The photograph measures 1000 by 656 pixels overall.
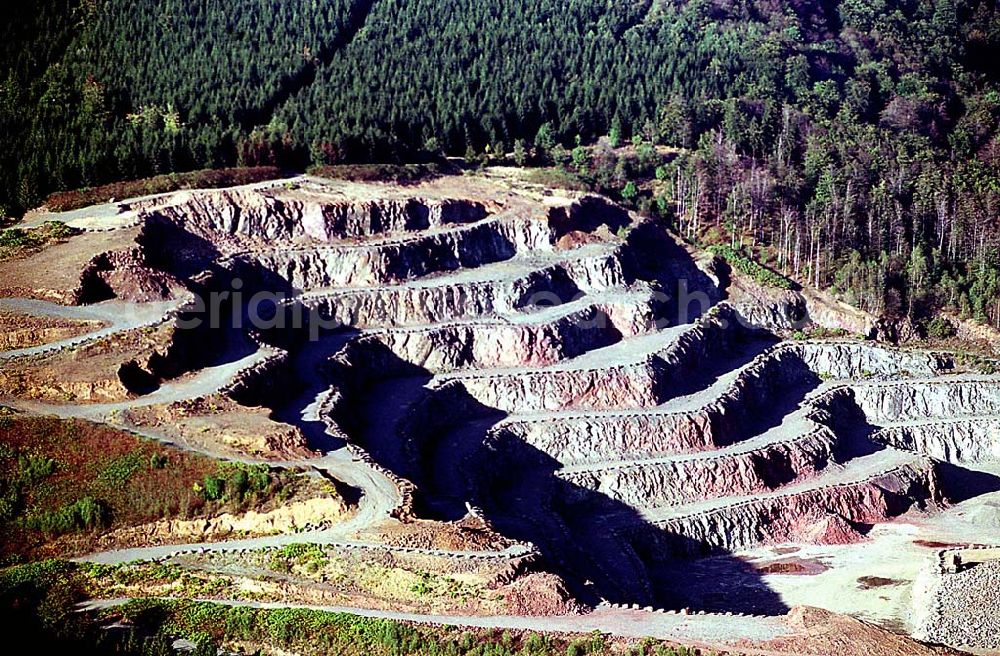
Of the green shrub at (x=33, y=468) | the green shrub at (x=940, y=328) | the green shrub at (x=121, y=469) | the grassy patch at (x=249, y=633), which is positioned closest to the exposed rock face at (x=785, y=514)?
the grassy patch at (x=249, y=633)

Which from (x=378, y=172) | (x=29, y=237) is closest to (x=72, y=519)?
(x=29, y=237)

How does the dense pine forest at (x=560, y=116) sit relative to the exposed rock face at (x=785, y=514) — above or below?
above

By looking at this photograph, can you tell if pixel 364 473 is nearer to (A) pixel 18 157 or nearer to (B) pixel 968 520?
(B) pixel 968 520

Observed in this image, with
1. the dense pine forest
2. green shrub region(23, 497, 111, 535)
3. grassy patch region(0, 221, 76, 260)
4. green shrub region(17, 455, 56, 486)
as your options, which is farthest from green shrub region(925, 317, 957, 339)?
green shrub region(17, 455, 56, 486)

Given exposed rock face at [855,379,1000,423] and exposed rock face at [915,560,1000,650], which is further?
exposed rock face at [855,379,1000,423]

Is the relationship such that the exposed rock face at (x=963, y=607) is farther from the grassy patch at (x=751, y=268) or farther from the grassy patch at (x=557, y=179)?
the grassy patch at (x=557, y=179)

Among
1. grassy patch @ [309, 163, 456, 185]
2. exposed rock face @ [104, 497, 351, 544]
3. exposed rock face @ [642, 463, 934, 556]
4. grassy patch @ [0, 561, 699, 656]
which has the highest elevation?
grassy patch @ [309, 163, 456, 185]

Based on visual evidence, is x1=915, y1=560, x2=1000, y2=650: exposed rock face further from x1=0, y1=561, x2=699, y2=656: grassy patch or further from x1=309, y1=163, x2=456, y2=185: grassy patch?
x1=309, y1=163, x2=456, y2=185: grassy patch
